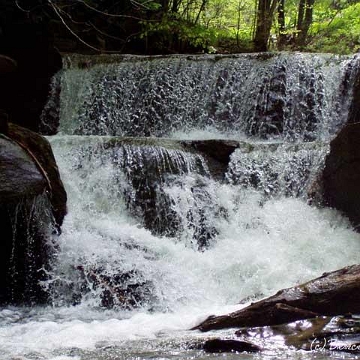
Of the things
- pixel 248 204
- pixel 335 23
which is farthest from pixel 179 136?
pixel 335 23

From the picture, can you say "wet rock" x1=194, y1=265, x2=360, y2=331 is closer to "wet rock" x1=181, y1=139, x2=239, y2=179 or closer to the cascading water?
the cascading water

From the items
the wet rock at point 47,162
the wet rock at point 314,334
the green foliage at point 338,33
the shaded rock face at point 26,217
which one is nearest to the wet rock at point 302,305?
the wet rock at point 314,334

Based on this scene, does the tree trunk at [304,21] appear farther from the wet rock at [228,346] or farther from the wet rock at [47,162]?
the wet rock at [228,346]

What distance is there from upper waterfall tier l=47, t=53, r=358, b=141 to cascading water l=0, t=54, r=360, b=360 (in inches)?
0.9

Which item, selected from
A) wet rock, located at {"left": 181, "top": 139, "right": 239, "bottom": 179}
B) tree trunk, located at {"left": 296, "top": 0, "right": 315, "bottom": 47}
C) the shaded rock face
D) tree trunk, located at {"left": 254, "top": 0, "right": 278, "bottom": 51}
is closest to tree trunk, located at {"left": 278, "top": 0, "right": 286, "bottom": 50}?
tree trunk, located at {"left": 296, "top": 0, "right": 315, "bottom": 47}

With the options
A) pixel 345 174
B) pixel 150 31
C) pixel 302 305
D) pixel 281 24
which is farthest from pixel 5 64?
pixel 281 24

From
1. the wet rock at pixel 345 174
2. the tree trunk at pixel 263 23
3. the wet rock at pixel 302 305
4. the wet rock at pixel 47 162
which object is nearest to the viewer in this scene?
the wet rock at pixel 302 305

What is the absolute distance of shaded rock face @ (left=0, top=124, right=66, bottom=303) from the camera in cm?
611

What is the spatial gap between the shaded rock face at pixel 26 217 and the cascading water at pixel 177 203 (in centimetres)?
24

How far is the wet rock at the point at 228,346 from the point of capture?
3482mm

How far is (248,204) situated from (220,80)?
3.97 metres

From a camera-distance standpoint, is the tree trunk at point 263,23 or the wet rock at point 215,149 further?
the tree trunk at point 263,23

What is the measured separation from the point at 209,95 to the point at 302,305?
7512mm

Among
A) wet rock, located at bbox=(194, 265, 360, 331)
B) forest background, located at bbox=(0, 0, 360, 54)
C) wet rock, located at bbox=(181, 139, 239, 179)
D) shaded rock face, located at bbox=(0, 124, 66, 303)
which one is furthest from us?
forest background, located at bbox=(0, 0, 360, 54)
